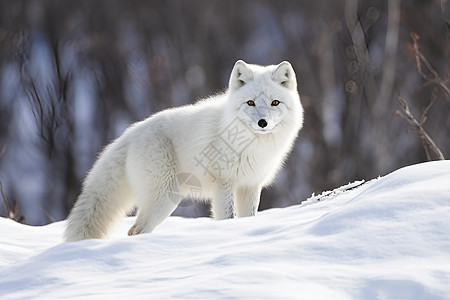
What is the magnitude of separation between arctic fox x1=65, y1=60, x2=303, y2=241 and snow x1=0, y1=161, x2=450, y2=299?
1.55m

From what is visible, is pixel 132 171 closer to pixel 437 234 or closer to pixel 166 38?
pixel 437 234

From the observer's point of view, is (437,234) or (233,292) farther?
(437,234)

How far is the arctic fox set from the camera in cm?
607

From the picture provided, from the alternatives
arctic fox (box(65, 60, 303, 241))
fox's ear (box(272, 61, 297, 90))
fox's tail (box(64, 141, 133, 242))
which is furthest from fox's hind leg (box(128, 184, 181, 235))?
fox's ear (box(272, 61, 297, 90))

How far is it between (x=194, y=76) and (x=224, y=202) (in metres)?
16.5

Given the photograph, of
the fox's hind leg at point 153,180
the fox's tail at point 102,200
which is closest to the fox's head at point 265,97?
the fox's hind leg at point 153,180

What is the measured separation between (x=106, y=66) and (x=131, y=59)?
0.91m

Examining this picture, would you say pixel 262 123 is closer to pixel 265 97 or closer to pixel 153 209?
pixel 265 97

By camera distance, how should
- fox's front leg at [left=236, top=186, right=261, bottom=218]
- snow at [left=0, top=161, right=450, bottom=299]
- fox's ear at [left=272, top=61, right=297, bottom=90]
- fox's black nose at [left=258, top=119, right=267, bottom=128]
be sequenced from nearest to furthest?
1. snow at [left=0, top=161, right=450, bottom=299]
2. fox's black nose at [left=258, top=119, right=267, bottom=128]
3. fox's ear at [left=272, top=61, right=297, bottom=90]
4. fox's front leg at [left=236, top=186, right=261, bottom=218]

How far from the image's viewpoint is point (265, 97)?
238 inches

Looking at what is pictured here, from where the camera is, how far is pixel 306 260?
3.58 metres

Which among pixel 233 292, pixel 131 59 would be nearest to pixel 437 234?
pixel 233 292

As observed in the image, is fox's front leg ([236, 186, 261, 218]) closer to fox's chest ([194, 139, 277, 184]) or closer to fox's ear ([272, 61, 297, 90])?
fox's chest ([194, 139, 277, 184])

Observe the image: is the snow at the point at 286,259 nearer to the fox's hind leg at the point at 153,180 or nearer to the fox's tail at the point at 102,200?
the fox's tail at the point at 102,200
